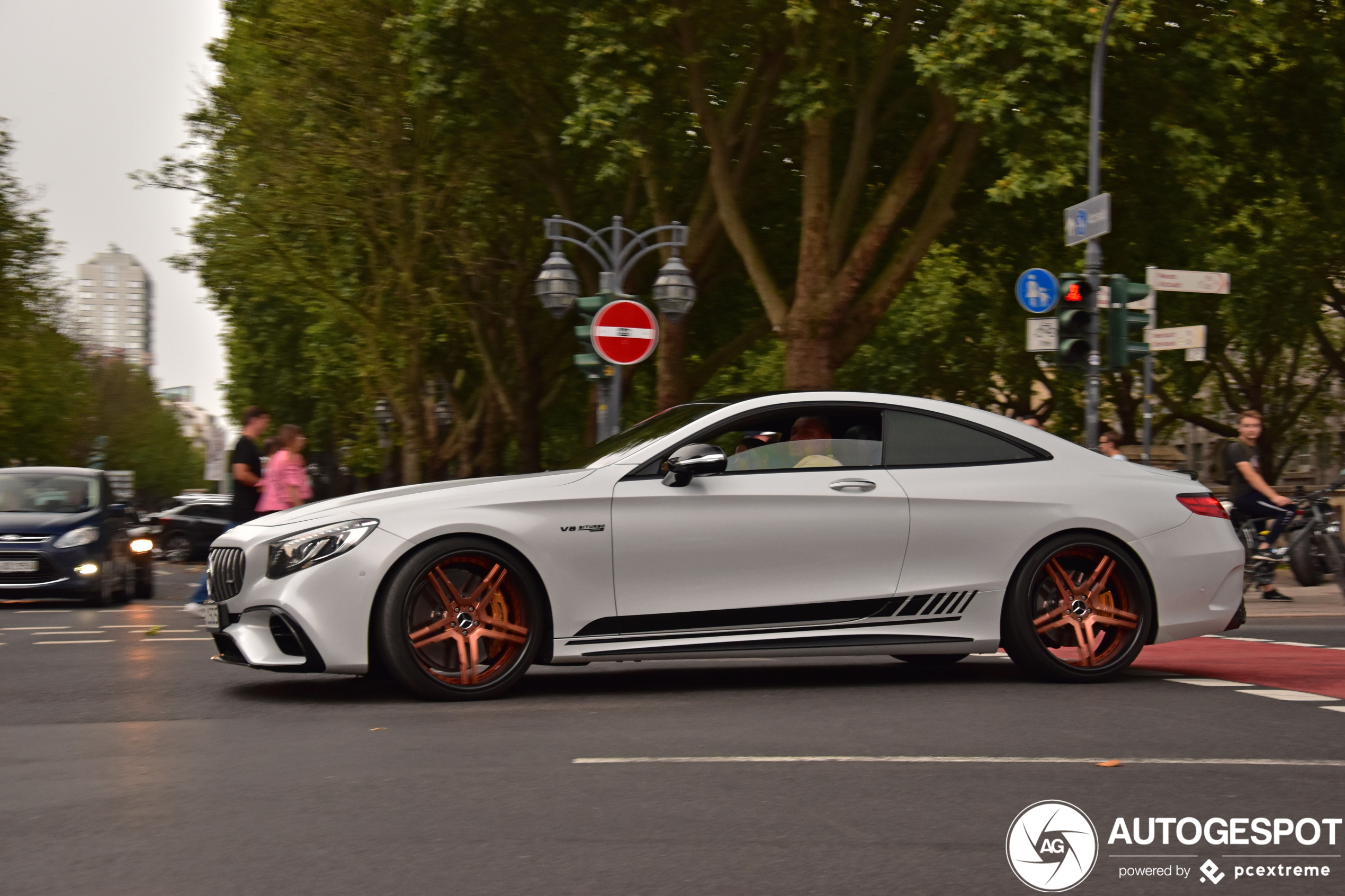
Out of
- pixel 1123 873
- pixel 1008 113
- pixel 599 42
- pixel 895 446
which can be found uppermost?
pixel 599 42

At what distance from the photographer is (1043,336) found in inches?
664

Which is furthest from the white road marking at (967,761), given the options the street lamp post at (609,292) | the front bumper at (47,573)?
the front bumper at (47,573)

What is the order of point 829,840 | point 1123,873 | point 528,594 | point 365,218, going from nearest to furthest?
point 1123,873 < point 829,840 < point 528,594 < point 365,218

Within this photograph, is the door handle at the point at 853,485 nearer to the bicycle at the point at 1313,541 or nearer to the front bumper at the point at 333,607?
the front bumper at the point at 333,607

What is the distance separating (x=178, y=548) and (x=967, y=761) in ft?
113

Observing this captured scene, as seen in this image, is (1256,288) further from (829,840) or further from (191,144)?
(829,840)

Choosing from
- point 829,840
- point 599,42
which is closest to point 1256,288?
point 599,42

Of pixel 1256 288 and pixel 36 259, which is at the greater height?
pixel 36 259

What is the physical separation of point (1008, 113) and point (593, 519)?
450 inches

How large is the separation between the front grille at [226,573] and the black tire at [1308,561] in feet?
36.2

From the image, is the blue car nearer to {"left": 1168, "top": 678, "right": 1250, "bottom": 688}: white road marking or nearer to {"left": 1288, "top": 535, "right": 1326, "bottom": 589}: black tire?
{"left": 1288, "top": 535, "right": 1326, "bottom": 589}: black tire

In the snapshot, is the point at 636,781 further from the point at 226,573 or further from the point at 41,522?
the point at 41,522

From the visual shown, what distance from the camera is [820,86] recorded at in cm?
1919

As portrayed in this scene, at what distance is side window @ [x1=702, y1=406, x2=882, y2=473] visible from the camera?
318 inches
